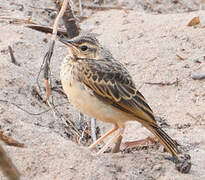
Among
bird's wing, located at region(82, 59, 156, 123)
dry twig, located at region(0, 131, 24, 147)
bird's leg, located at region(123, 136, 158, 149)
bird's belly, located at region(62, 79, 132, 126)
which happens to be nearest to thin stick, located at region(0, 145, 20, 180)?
dry twig, located at region(0, 131, 24, 147)

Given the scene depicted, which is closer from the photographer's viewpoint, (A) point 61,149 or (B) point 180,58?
(A) point 61,149

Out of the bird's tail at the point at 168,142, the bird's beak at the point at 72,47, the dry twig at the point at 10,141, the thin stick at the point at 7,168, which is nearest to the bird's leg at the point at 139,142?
the bird's tail at the point at 168,142

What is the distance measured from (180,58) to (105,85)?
2.82m

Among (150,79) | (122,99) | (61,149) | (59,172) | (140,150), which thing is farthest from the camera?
(150,79)

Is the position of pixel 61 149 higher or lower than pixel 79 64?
lower

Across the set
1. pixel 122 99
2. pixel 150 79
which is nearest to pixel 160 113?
pixel 150 79

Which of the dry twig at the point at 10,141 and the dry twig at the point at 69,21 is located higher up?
the dry twig at the point at 69,21

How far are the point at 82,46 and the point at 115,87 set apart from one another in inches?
21.4

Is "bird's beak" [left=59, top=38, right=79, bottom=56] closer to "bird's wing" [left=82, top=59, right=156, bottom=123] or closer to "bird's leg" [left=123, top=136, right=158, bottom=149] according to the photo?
"bird's wing" [left=82, top=59, right=156, bottom=123]

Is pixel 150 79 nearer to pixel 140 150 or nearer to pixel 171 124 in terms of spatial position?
pixel 171 124

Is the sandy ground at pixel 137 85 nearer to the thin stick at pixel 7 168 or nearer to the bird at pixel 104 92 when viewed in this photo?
the bird at pixel 104 92

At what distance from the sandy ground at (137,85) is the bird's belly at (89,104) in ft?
1.10

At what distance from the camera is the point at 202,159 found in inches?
156

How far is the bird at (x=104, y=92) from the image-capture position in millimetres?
3658
